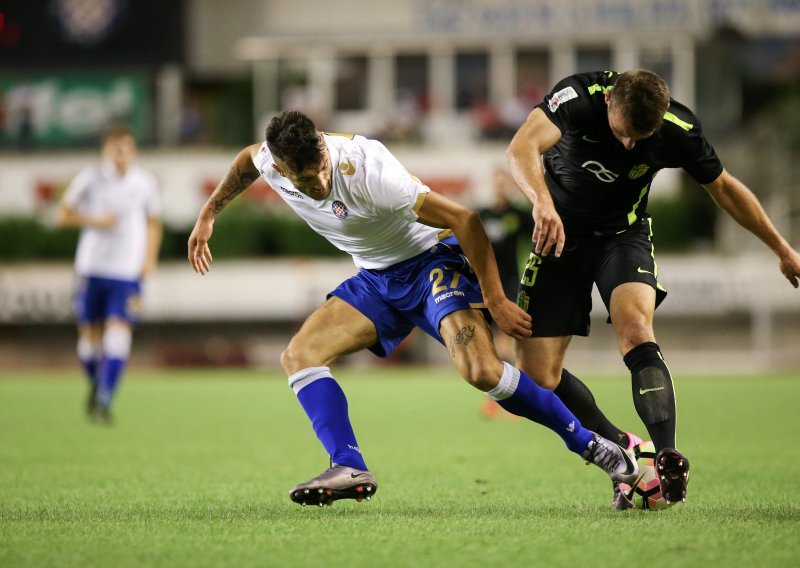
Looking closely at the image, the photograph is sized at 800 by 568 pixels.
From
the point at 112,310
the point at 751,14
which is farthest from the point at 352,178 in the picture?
the point at 751,14

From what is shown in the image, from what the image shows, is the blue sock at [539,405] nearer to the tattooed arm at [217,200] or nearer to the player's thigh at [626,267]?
the player's thigh at [626,267]

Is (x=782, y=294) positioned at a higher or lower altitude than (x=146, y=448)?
higher

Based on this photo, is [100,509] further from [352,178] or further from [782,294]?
[782,294]

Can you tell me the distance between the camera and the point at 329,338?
19.2 ft

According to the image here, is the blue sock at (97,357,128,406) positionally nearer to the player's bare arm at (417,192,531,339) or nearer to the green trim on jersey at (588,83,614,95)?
the player's bare arm at (417,192,531,339)

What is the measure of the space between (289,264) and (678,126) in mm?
21328

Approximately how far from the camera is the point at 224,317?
88.3 ft

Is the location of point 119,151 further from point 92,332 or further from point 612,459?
point 612,459

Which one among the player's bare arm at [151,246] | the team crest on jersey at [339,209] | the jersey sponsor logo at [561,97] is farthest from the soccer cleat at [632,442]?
the player's bare arm at [151,246]

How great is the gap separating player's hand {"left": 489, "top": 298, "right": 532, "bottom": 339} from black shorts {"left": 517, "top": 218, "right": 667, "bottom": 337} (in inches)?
16.8

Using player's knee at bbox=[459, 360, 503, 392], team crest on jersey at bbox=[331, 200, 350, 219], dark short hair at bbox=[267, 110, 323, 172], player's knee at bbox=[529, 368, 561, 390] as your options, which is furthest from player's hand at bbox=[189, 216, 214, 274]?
player's knee at bbox=[529, 368, 561, 390]

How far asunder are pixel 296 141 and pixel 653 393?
1.99m

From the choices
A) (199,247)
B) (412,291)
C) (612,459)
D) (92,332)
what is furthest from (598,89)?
(92,332)

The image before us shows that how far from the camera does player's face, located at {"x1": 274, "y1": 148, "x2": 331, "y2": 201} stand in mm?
5312
